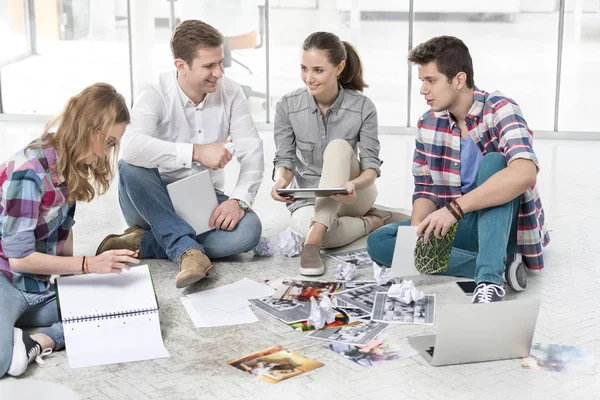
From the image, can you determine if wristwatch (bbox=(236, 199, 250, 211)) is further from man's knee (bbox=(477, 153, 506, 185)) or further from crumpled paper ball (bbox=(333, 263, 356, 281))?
man's knee (bbox=(477, 153, 506, 185))

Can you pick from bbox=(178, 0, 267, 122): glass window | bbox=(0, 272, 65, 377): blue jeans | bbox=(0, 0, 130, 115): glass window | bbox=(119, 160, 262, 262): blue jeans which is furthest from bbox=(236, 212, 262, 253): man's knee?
bbox=(0, 0, 130, 115): glass window

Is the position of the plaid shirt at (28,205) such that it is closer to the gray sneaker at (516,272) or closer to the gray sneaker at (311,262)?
the gray sneaker at (311,262)

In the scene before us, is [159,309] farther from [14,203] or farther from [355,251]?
[355,251]

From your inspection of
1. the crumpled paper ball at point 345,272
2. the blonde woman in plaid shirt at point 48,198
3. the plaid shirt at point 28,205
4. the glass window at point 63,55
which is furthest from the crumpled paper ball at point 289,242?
the glass window at point 63,55

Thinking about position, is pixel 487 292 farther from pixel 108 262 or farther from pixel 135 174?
pixel 135 174

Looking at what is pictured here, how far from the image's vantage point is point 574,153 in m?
5.43

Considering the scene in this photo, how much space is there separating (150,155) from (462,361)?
1.36 metres

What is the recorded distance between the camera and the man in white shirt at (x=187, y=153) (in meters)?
3.28

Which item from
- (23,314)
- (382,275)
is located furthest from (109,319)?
(382,275)

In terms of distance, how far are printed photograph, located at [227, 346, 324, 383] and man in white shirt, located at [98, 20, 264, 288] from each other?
60cm

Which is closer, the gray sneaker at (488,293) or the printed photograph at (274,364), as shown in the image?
the printed photograph at (274,364)

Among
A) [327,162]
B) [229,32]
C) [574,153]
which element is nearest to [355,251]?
[327,162]

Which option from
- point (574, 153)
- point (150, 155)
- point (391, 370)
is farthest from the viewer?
point (574, 153)

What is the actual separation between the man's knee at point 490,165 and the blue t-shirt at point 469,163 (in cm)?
13
